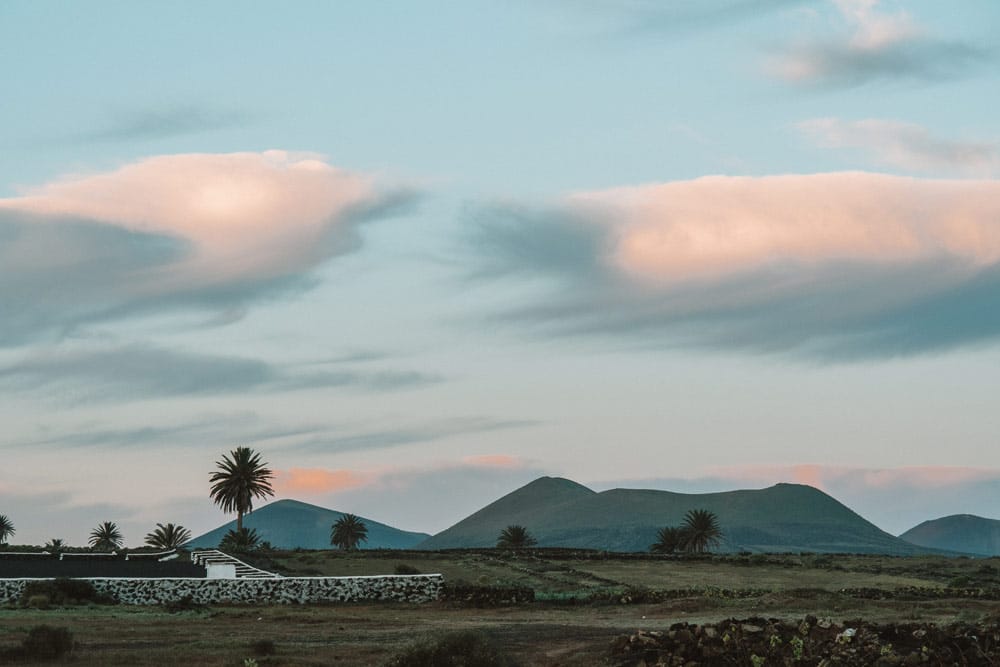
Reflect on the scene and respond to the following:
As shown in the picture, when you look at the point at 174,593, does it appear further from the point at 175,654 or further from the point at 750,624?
the point at 750,624

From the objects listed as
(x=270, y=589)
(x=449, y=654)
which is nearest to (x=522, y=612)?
(x=270, y=589)

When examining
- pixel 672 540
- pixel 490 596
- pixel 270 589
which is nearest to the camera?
pixel 490 596

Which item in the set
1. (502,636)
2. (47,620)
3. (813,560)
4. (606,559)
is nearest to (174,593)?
(47,620)

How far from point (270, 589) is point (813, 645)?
42455 millimetres

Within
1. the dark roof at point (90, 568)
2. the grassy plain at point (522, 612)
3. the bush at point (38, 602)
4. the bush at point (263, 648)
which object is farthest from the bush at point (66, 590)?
the bush at point (263, 648)

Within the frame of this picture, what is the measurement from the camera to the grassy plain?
1368 inches

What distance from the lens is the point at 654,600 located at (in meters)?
56.7

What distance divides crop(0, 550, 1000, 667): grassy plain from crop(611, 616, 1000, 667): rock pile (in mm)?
3005

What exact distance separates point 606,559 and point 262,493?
43.9m

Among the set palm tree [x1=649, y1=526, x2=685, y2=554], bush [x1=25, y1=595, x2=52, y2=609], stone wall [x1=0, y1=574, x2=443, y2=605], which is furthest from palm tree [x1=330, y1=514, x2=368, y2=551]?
bush [x1=25, y1=595, x2=52, y2=609]

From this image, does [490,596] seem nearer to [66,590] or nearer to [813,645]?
[66,590]

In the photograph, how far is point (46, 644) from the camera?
3359 centimetres

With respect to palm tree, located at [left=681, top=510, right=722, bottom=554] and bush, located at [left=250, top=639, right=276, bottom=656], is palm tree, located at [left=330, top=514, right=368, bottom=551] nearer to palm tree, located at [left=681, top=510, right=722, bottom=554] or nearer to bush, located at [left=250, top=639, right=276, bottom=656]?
palm tree, located at [left=681, top=510, right=722, bottom=554]

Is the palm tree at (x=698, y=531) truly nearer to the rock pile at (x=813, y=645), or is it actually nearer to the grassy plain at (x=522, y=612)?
the grassy plain at (x=522, y=612)
